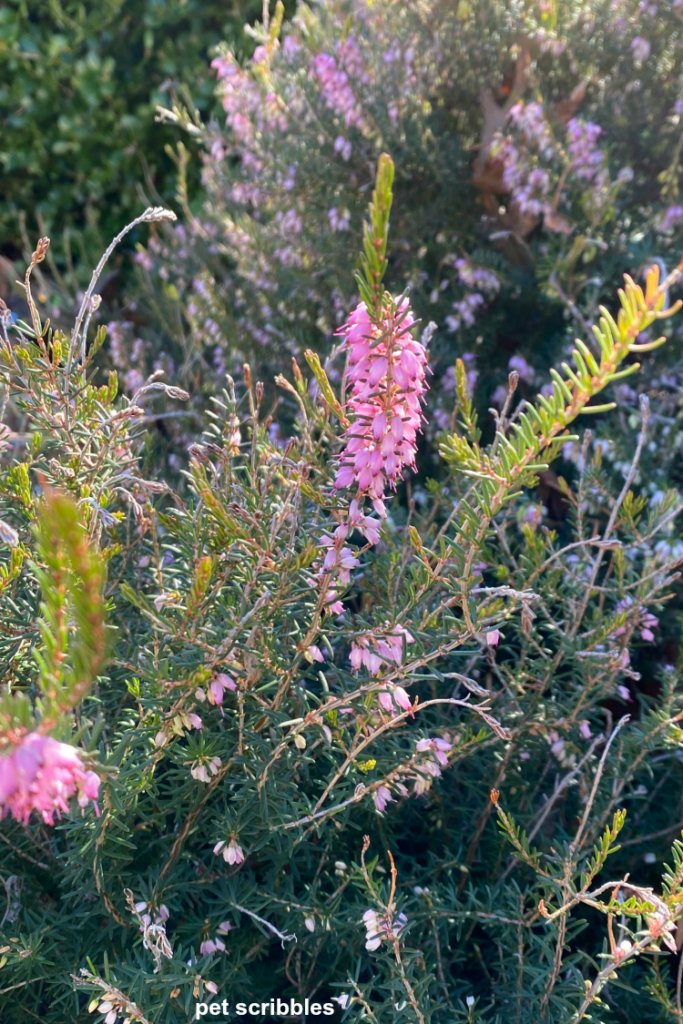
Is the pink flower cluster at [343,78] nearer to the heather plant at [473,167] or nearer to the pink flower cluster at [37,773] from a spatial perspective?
the heather plant at [473,167]

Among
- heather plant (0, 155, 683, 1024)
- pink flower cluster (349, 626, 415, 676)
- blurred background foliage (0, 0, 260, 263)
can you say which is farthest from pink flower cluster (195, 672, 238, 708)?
blurred background foliage (0, 0, 260, 263)

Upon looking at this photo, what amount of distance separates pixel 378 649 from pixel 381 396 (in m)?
0.47

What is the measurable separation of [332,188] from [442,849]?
2.13m

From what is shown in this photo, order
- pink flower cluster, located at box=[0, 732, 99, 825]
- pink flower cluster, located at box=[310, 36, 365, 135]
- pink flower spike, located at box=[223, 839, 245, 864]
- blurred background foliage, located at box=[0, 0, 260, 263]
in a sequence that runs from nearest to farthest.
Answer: pink flower cluster, located at box=[0, 732, 99, 825]
pink flower spike, located at box=[223, 839, 245, 864]
pink flower cluster, located at box=[310, 36, 365, 135]
blurred background foliage, located at box=[0, 0, 260, 263]

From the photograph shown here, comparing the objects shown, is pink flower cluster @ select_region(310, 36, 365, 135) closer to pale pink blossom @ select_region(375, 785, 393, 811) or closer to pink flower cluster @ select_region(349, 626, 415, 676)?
pink flower cluster @ select_region(349, 626, 415, 676)

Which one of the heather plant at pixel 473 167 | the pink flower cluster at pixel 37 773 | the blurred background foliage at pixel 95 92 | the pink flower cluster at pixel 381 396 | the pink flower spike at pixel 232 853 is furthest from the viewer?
the blurred background foliage at pixel 95 92

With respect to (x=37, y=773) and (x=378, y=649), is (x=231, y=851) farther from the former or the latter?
(x=37, y=773)

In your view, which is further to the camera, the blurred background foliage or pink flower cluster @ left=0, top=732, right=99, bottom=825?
the blurred background foliage

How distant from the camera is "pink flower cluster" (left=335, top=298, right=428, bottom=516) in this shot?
3.79ft

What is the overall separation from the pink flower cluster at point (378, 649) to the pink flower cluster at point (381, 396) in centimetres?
24

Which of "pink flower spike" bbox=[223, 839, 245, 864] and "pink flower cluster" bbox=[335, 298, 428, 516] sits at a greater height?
"pink flower cluster" bbox=[335, 298, 428, 516]

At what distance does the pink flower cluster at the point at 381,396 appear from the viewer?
1.15 m

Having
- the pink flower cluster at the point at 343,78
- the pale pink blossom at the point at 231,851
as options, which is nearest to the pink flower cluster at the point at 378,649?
the pale pink blossom at the point at 231,851

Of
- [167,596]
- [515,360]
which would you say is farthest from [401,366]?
[515,360]
